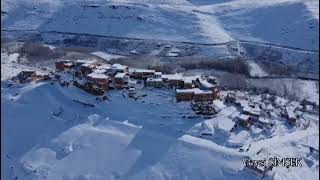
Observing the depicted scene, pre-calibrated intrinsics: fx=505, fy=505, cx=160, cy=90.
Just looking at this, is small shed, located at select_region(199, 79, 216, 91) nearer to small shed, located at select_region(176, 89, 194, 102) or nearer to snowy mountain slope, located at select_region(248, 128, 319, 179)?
small shed, located at select_region(176, 89, 194, 102)

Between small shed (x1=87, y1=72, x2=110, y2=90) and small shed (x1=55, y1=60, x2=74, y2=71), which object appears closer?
small shed (x1=87, y1=72, x2=110, y2=90)

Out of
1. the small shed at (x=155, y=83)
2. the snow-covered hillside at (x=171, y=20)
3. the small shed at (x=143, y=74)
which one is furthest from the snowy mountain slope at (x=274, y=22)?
the small shed at (x=155, y=83)

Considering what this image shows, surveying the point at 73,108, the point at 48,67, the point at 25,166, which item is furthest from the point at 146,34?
the point at 25,166

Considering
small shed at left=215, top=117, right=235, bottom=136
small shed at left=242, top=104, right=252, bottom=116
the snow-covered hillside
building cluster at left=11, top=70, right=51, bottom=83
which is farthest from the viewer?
the snow-covered hillside

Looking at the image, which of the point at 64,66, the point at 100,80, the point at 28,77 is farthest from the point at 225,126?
the point at 28,77

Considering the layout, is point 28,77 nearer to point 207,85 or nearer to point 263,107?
point 207,85

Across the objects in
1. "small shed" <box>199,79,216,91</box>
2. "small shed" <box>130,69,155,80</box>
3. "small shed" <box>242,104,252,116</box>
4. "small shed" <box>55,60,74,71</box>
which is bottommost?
"small shed" <box>242,104,252,116</box>

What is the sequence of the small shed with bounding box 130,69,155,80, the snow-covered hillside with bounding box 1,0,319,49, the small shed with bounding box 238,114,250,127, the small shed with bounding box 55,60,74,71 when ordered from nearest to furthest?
the small shed with bounding box 238,114,250,127
the small shed with bounding box 130,69,155,80
the small shed with bounding box 55,60,74,71
the snow-covered hillside with bounding box 1,0,319,49

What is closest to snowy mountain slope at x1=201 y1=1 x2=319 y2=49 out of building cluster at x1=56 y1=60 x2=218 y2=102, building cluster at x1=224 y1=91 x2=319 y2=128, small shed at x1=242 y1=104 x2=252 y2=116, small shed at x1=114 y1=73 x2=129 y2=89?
building cluster at x1=224 y1=91 x2=319 y2=128

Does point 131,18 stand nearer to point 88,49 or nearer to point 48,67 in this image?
point 88,49
